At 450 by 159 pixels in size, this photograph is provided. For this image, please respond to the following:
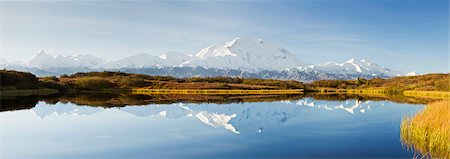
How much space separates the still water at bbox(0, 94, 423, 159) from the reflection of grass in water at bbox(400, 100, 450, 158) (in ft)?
2.44

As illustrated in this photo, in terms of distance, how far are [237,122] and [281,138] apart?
9864 mm

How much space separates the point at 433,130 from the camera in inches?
844

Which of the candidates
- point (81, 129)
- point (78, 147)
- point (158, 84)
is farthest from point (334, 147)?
point (158, 84)

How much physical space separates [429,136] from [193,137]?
11.7 m

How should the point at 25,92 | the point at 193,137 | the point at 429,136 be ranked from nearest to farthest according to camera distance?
the point at 429,136 < the point at 193,137 < the point at 25,92

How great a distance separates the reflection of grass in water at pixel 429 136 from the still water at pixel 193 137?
74cm

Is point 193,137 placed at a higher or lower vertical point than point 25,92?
lower

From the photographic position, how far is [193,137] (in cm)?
2541

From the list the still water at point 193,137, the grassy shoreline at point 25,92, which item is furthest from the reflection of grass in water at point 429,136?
the grassy shoreline at point 25,92

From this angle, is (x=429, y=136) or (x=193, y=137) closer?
(x=429, y=136)

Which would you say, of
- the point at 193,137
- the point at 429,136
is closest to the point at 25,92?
A: the point at 193,137

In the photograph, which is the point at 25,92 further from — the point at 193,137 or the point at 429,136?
the point at 429,136

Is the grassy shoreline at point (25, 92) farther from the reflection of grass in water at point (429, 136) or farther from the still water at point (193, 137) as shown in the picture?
the reflection of grass in water at point (429, 136)

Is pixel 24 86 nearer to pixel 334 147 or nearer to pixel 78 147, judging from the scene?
pixel 78 147
